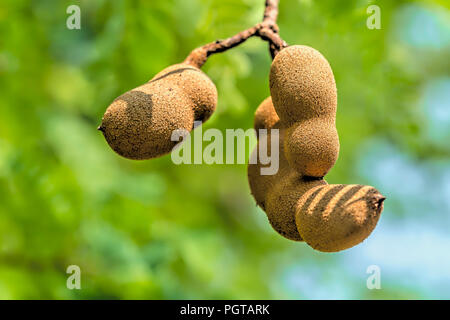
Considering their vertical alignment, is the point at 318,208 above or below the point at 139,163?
below

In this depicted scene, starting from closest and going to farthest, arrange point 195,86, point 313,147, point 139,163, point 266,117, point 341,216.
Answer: point 341,216
point 313,147
point 195,86
point 266,117
point 139,163

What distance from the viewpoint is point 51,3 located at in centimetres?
290

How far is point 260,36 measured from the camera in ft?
4.75

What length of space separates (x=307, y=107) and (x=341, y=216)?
30 cm

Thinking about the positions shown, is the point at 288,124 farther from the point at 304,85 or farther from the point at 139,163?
the point at 139,163

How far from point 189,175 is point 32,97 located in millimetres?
1069

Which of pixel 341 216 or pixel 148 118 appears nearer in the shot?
pixel 341 216

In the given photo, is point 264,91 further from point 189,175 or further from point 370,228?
point 370,228

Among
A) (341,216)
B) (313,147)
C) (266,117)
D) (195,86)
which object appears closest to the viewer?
(341,216)

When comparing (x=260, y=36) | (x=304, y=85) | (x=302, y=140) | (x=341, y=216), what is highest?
(x=260, y=36)

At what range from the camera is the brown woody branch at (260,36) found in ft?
4.68

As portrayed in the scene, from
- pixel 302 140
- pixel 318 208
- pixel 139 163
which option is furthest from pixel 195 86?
pixel 139 163

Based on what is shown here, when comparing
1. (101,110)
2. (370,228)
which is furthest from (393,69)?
(370,228)

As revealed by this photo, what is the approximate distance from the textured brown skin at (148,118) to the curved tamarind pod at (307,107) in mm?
226
